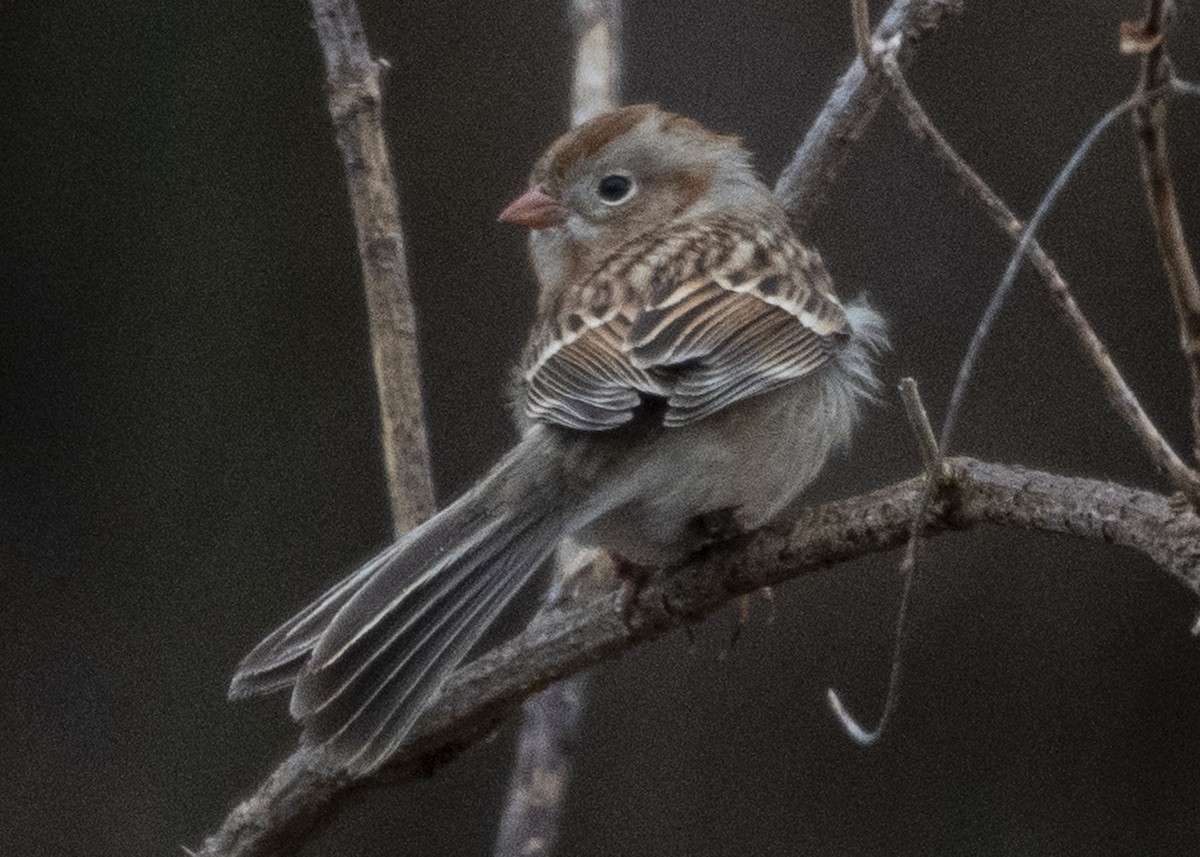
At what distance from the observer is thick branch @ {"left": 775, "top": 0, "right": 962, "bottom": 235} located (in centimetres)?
355

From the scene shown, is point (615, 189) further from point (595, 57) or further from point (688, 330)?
point (688, 330)

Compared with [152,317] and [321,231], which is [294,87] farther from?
[152,317]

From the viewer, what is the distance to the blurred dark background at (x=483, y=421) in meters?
4.94

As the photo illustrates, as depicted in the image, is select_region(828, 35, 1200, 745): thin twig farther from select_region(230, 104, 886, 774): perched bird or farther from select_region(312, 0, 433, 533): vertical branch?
select_region(312, 0, 433, 533): vertical branch

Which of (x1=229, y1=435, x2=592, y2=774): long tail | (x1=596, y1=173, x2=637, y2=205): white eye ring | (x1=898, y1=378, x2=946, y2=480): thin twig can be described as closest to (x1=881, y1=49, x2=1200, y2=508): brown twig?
(x1=898, y1=378, x2=946, y2=480): thin twig

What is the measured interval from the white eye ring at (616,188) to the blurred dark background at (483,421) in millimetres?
875

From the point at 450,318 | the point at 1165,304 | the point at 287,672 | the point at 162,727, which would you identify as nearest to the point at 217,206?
the point at 450,318

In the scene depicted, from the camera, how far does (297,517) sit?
5.54 meters

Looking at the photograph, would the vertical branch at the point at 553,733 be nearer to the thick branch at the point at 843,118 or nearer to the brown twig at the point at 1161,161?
the thick branch at the point at 843,118

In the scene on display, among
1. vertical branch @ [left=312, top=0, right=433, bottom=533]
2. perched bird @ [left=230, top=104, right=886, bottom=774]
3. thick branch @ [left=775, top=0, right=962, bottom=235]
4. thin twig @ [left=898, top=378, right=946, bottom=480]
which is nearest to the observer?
thin twig @ [left=898, top=378, right=946, bottom=480]

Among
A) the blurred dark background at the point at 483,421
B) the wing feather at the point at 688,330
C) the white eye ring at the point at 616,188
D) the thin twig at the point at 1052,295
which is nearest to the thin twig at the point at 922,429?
the thin twig at the point at 1052,295

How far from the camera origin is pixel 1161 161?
1.82m

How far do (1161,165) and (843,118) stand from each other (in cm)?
194

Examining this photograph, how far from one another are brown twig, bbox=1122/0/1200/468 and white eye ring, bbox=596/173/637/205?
7.32 feet
